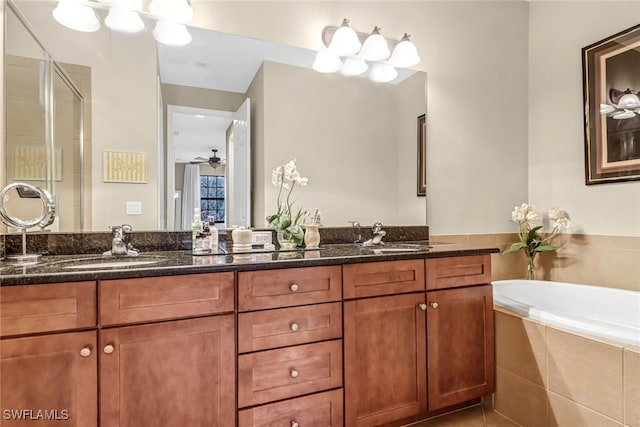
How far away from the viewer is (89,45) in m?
1.65

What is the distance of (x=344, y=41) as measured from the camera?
2066 mm

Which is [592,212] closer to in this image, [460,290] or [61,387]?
[460,290]

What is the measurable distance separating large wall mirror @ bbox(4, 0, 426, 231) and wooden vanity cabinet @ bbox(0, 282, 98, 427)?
649mm

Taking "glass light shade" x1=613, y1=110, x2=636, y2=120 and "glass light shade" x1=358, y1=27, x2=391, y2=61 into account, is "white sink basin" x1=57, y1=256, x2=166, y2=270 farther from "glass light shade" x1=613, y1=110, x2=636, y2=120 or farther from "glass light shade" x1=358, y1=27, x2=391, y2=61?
"glass light shade" x1=613, y1=110, x2=636, y2=120

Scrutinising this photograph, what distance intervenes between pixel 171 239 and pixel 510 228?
8.05 feet

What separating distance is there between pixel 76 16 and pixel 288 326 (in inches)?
68.1

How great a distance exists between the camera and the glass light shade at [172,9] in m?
1.70

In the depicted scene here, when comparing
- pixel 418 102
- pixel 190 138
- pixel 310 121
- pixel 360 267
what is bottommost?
pixel 360 267

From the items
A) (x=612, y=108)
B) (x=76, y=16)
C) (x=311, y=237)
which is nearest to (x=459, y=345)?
(x=311, y=237)

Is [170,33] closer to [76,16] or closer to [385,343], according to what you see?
[76,16]

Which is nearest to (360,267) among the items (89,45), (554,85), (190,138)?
(190,138)

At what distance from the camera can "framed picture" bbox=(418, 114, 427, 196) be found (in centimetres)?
239

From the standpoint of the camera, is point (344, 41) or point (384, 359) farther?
point (344, 41)

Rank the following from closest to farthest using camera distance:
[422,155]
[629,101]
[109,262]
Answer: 1. [109,262]
2. [629,101]
3. [422,155]
